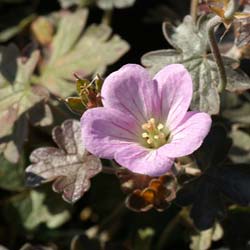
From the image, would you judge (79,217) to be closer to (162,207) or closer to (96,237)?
(96,237)

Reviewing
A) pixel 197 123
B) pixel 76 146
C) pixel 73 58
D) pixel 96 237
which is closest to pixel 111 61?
pixel 73 58

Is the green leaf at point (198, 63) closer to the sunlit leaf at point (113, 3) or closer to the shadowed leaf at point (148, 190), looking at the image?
the shadowed leaf at point (148, 190)

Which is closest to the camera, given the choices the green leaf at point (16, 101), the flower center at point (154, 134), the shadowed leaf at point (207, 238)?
the flower center at point (154, 134)

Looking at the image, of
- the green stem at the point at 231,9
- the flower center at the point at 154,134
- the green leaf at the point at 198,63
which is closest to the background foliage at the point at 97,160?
the green leaf at the point at 198,63

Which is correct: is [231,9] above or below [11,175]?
above

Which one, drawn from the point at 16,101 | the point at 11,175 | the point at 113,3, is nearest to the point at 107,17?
the point at 113,3

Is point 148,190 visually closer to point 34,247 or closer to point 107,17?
point 34,247
